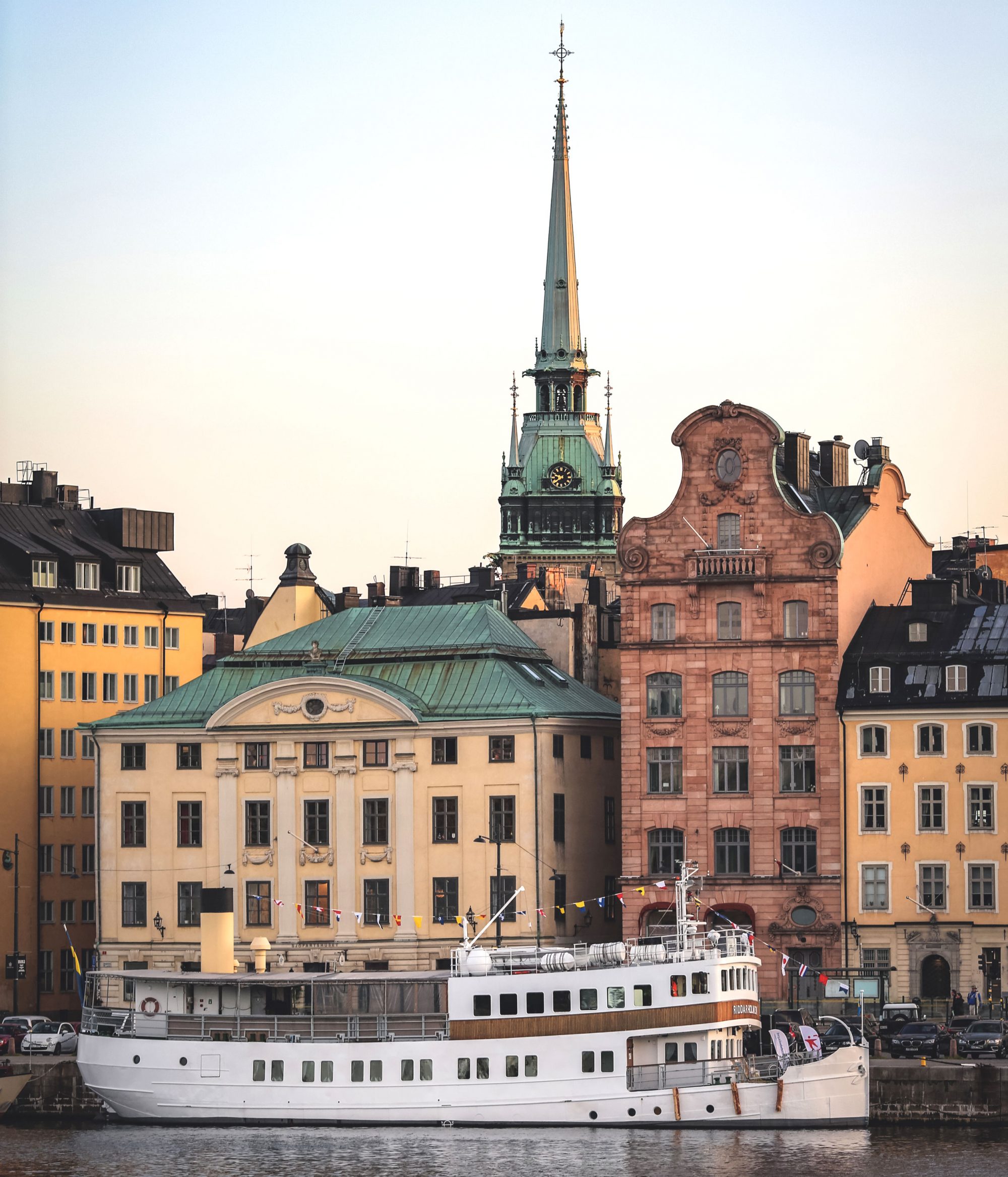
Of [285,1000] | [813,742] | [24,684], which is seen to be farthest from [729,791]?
[24,684]

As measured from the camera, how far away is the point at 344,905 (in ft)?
445

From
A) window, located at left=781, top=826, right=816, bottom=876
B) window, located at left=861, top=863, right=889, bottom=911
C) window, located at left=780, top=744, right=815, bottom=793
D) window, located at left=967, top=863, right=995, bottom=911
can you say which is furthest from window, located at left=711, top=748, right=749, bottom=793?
window, located at left=967, top=863, right=995, bottom=911

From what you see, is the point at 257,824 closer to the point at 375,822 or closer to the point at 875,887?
the point at 375,822

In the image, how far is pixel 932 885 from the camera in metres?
129

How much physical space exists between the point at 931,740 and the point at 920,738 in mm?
483

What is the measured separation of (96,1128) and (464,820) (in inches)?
1021

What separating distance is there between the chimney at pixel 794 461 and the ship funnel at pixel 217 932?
114 ft

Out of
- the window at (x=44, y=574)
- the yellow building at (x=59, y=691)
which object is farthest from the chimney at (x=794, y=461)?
the window at (x=44, y=574)

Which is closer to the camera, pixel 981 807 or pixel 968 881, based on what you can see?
pixel 968 881

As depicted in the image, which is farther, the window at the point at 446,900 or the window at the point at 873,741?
the window at the point at 446,900

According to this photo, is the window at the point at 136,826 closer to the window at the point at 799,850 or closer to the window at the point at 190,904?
the window at the point at 190,904

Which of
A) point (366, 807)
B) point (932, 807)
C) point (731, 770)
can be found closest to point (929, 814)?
point (932, 807)

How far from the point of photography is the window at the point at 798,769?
432 feet

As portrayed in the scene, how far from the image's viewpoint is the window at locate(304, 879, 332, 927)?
136125 millimetres
